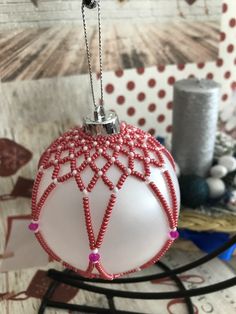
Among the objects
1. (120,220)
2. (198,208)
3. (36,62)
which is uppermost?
(36,62)

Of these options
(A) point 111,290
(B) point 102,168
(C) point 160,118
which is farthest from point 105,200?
(C) point 160,118

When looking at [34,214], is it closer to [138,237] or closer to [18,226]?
[138,237]

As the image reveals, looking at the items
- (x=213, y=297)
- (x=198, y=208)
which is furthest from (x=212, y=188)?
(x=213, y=297)

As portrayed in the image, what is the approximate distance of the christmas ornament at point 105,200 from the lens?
0.42 metres

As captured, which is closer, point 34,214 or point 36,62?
point 34,214

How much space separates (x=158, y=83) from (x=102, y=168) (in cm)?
41

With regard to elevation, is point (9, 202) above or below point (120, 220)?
below

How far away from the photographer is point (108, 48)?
2.38 ft

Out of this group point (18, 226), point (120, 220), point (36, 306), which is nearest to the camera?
point (120, 220)

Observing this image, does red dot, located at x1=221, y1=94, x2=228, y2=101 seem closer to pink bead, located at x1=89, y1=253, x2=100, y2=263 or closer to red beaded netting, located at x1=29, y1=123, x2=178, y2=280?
red beaded netting, located at x1=29, y1=123, x2=178, y2=280

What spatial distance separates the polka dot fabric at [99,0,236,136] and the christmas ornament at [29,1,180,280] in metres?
0.31

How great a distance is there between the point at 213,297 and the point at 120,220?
28 centimetres

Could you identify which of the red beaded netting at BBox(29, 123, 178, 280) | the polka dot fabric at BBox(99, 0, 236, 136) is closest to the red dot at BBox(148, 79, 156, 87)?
the polka dot fabric at BBox(99, 0, 236, 136)

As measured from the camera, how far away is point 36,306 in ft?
1.94
